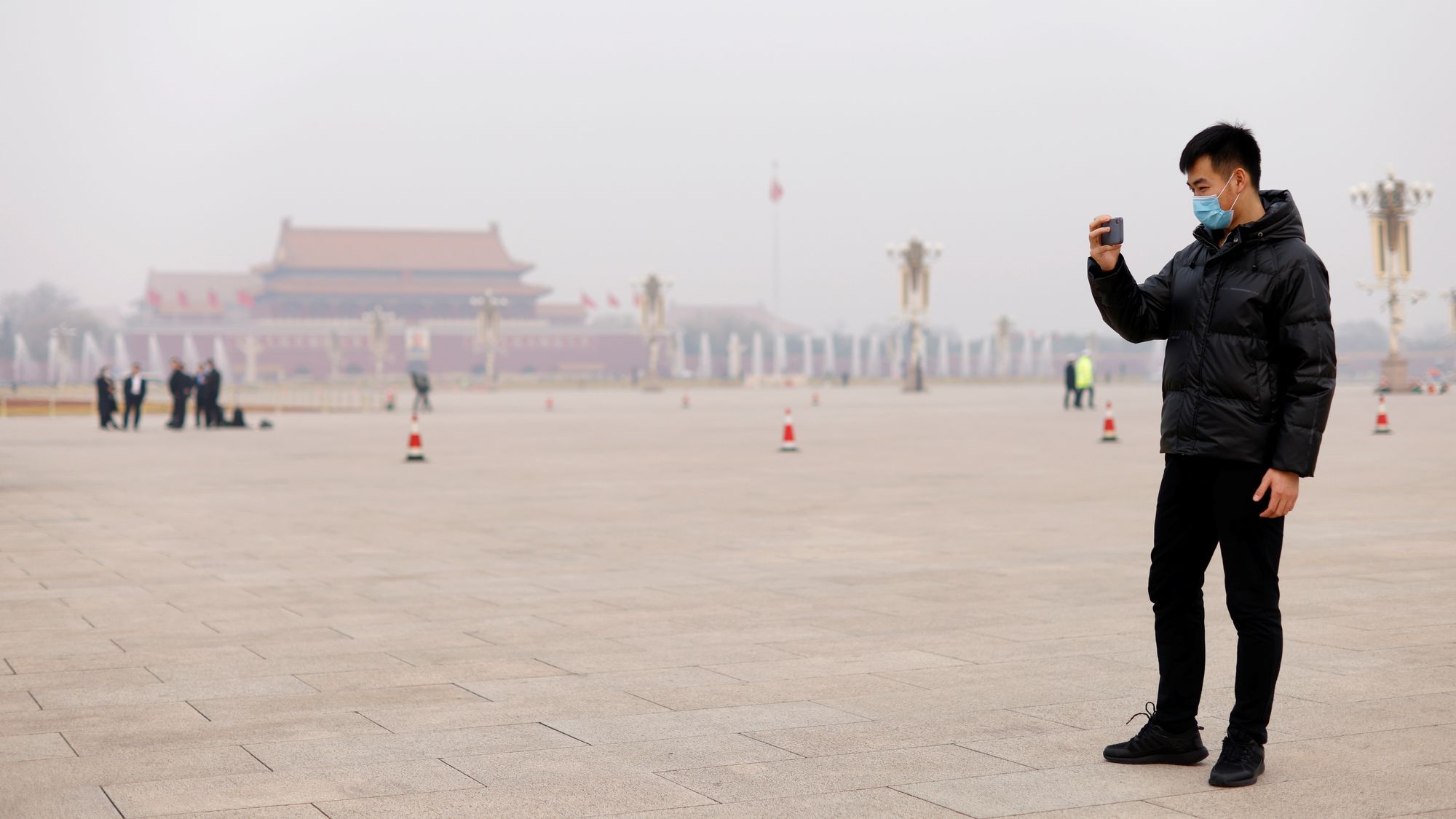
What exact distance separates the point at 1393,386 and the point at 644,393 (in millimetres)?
26993

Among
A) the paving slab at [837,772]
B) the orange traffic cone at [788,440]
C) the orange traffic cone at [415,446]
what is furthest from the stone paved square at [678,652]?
the orange traffic cone at [788,440]

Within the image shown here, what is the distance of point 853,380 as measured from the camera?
98000 millimetres

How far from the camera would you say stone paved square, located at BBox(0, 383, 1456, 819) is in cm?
371

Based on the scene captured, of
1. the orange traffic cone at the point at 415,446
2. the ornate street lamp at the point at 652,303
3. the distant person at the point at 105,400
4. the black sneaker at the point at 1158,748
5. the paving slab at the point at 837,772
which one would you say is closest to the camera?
the paving slab at the point at 837,772

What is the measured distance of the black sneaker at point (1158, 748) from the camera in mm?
3887

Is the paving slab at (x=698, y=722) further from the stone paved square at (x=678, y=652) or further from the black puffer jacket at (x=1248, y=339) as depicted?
the black puffer jacket at (x=1248, y=339)

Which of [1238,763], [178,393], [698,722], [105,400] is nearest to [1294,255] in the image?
[1238,763]

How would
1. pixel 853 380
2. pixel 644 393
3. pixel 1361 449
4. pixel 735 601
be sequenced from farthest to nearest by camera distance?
pixel 853 380 < pixel 644 393 < pixel 1361 449 < pixel 735 601

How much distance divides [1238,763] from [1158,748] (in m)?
0.24

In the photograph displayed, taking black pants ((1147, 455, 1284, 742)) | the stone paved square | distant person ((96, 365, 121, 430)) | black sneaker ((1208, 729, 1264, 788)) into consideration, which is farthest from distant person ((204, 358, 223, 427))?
black sneaker ((1208, 729, 1264, 788))

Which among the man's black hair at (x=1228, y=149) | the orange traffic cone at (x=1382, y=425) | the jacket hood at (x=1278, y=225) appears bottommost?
the orange traffic cone at (x=1382, y=425)

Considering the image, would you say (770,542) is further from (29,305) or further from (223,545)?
(29,305)

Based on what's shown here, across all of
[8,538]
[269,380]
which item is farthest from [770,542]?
[269,380]

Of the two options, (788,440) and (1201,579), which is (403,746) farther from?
(788,440)
